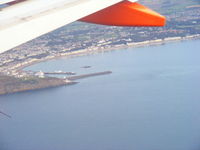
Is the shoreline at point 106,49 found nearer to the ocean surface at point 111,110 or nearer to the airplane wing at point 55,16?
the ocean surface at point 111,110

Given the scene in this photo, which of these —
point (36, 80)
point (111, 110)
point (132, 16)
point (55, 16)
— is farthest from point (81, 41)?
point (55, 16)

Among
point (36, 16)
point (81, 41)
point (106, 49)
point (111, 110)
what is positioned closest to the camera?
point (36, 16)

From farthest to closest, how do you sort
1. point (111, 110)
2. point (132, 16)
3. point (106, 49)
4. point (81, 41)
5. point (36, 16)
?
point (106, 49) < point (81, 41) < point (111, 110) < point (132, 16) < point (36, 16)

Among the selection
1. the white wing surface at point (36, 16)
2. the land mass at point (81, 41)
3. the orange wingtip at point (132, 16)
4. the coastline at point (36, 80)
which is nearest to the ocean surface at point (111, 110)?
the coastline at point (36, 80)

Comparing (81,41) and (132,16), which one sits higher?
(132,16)

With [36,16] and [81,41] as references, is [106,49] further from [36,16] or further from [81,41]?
[36,16]

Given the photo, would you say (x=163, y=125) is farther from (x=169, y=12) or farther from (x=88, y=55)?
(x=169, y=12)

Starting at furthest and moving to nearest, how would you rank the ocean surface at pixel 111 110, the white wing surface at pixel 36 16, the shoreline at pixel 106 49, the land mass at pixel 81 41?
the shoreline at pixel 106 49
the land mass at pixel 81 41
the ocean surface at pixel 111 110
the white wing surface at pixel 36 16
